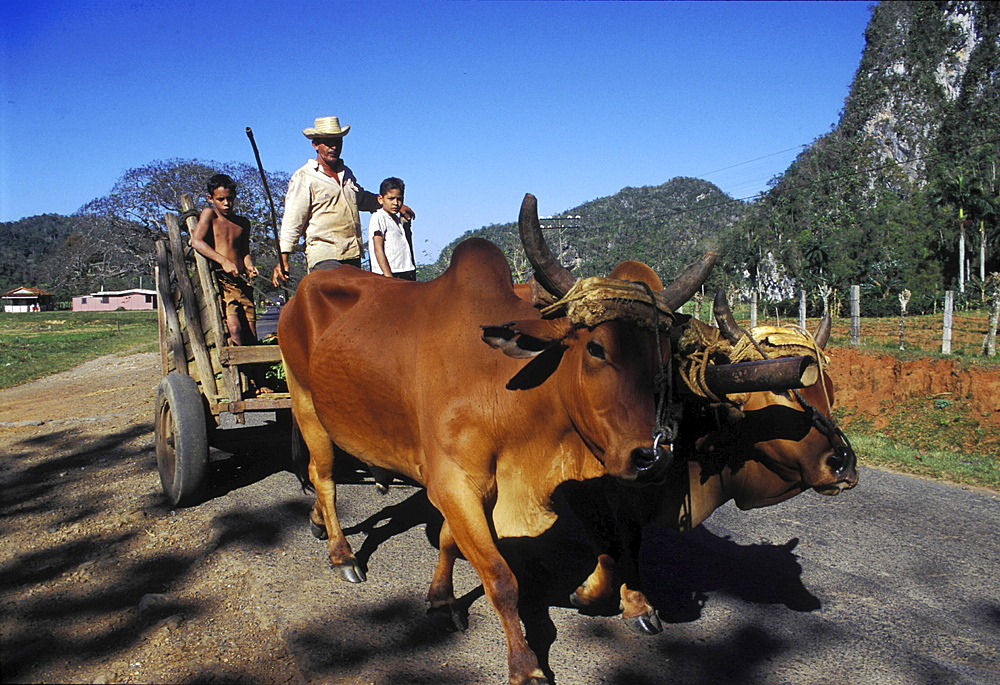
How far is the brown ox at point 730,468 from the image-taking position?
3361 mm

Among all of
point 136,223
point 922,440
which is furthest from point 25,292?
point 922,440

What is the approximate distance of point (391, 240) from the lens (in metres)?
6.36

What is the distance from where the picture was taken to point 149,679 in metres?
3.07

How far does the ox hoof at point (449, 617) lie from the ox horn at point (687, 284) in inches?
76.8

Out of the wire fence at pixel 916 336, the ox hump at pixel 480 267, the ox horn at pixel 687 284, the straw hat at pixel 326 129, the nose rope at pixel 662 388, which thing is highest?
the straw hat at pixel 326 129

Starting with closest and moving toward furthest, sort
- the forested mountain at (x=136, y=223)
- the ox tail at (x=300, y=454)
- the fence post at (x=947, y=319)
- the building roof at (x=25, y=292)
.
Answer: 1. the ox tail at (x=300, y=454)
2. the fence post at (x=947, y=319)
3. the forested mountain at (x=136, y=223)
4. the building roof at (x=25, y=292)

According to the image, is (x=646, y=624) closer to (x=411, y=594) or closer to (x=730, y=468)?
(x=730, y=468)

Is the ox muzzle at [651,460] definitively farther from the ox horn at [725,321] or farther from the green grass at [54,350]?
the green grass at [54,350]

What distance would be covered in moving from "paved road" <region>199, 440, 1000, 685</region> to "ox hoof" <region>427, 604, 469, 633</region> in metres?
0.06

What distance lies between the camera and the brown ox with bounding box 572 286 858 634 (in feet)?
11.0

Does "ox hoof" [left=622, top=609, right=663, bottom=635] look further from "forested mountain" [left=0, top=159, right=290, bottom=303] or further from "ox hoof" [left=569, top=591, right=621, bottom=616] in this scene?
"forested mountain" [left=0, top=159, right=290, bottom=303]

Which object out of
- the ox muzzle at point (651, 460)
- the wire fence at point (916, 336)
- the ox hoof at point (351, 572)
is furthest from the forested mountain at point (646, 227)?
the ox muzzle at point (651, 460)

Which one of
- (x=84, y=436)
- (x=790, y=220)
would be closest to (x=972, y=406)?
(x=84, y=436)

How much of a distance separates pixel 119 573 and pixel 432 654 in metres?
2.09
